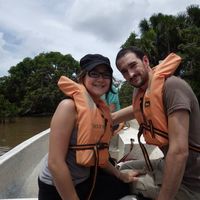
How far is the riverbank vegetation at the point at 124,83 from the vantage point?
54.6ft

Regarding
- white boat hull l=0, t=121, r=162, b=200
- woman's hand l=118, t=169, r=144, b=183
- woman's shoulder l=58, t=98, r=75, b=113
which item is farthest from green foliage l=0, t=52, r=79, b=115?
woman's shoulder l=58, t=98, r=75, b=113

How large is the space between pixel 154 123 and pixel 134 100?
0.34 metres

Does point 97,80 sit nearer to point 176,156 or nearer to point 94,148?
point 94,148

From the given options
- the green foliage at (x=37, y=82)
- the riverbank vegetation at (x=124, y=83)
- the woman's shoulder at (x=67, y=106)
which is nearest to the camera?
the woman's shoulder at (x=67, y=106)

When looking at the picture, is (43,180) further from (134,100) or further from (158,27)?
(158,27)

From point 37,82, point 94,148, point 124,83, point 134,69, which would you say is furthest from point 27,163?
point 37,82

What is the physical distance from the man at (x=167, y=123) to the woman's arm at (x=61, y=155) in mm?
476

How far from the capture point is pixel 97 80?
205 cm

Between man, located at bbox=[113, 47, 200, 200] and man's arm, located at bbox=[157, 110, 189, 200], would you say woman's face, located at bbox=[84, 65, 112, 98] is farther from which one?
man's arm, located at bbox=[157, 110, 189, 200]

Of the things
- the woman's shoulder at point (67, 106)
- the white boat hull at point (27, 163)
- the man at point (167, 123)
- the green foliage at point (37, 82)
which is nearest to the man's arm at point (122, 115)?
the man at point (167, 123)

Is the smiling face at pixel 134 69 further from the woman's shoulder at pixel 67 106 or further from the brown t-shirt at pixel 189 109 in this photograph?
the woman's shoulder at pixel 67 106

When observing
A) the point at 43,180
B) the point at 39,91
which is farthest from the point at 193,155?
the point at 39,91

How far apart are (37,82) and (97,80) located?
35.7 m

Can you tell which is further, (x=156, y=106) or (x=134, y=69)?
(x=134, y=69)
